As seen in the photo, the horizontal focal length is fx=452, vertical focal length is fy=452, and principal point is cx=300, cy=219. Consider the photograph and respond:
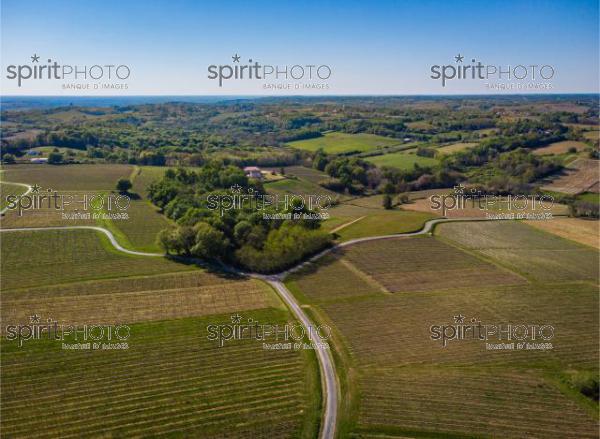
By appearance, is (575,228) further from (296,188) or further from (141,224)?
(141,224)

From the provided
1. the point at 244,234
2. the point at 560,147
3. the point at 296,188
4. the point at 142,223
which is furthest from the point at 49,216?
the point at 560,147

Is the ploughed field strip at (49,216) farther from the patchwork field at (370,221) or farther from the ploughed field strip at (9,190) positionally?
the patchwork field at (370,221)

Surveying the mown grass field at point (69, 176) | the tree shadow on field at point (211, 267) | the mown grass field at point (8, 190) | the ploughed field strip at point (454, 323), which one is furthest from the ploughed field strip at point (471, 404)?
the mown grass field at point (69, 176)

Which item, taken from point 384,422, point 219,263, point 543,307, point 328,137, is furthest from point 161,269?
point 328,137

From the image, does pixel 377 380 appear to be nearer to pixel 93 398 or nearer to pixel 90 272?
pixel 93 398

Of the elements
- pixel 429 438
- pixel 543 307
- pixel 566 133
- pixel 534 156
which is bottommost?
pixel 429 438

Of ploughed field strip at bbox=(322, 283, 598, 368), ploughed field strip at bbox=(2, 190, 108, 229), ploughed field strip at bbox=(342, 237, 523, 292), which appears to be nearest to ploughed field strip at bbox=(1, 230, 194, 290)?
ploughed field strip at bbox=(2, 190, 108, 229)

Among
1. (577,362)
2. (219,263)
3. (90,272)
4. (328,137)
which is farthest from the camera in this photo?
(328,137)
